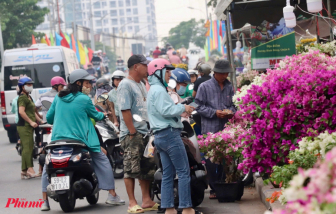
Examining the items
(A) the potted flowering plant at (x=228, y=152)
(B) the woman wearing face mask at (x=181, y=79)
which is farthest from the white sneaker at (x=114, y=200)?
(B) the woman wearing face mask at (x=181, y=79)

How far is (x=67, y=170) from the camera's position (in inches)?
266

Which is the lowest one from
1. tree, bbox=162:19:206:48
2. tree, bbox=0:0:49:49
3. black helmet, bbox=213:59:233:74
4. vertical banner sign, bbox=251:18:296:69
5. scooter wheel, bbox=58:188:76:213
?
scooter wheel, bbox=58:188:76:213

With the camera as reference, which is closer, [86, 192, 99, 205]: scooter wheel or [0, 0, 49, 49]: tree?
[86, 192, 99, 205]: scooter wheel

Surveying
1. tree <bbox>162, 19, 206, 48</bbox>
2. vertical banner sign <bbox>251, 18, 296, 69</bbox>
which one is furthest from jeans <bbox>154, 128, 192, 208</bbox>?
tree <bbox>162, 19, 206, 48</bbox>

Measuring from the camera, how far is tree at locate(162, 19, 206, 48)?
95.7m

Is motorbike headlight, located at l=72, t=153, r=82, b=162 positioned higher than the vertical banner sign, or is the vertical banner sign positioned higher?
the vertical banner sign

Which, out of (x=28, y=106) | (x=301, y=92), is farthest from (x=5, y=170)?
(x=301, y=92)

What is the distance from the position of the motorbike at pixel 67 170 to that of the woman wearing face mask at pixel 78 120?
0.11 metres

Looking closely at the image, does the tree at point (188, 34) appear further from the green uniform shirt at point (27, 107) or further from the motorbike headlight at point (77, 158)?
the motorbike headlight at point (77, 158)

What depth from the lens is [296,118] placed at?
5391mm

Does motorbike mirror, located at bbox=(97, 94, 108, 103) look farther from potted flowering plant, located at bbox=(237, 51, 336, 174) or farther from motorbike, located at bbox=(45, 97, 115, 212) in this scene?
potted flowering plant, located at bbox=(237, 51, 336, 174)

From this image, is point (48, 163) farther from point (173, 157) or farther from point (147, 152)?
point (173, 157)

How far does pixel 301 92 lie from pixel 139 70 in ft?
6.87

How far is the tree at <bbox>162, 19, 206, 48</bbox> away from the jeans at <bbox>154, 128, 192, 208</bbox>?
89580 mm
